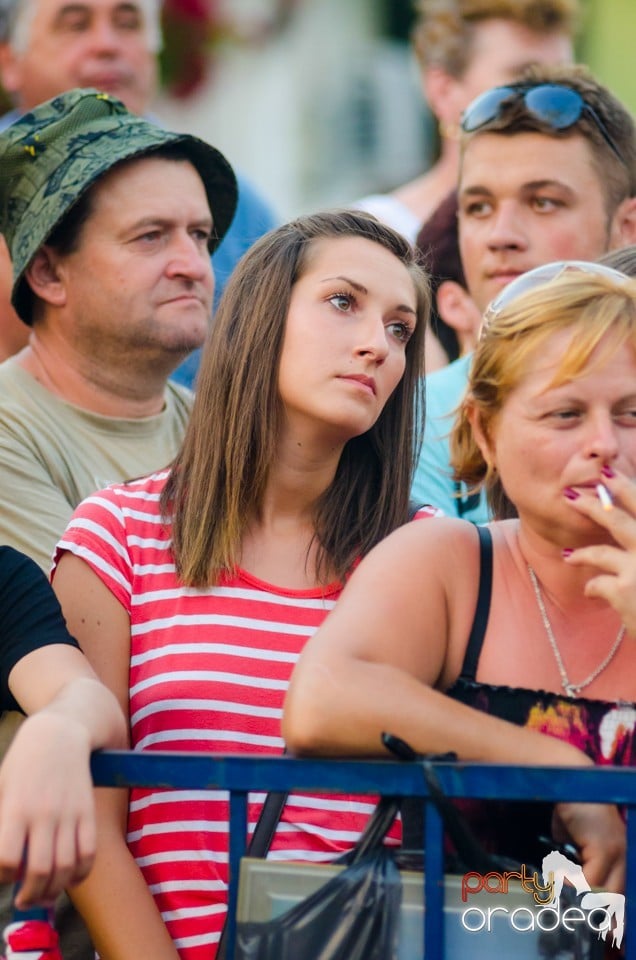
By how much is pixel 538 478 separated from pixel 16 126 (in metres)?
2.04

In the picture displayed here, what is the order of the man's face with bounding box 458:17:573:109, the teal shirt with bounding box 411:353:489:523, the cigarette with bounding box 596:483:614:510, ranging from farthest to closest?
the man's face with bounding box 458:17:573:109 → the teal shirt with bounding box 411:353:489:523 → the cigarette with bounding box 596:483:614:510

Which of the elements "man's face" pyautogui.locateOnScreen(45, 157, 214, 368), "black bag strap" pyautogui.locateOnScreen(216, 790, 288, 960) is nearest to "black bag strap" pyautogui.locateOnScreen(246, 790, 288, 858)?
"black bag strap" pyautogui.locateOnScreen(216, 790, 288, 960)

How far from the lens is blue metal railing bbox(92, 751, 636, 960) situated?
1.86m

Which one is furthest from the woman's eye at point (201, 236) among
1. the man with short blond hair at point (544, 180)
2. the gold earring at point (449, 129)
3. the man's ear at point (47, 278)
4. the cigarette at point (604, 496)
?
the cigarette at point (604, 496)

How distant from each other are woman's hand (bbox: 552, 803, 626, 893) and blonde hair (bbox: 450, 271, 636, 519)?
600 millimetres

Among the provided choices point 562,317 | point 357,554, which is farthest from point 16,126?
point 562,317

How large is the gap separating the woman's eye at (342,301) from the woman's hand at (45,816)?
1.07 m

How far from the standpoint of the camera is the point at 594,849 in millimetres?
2045

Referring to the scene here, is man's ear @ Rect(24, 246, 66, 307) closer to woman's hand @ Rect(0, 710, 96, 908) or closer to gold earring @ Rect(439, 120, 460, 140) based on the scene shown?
gold earring @ Rect(439, 120, 460, 140)

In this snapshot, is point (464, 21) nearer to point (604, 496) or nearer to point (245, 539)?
point (245, 539)

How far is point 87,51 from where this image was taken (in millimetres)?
4895

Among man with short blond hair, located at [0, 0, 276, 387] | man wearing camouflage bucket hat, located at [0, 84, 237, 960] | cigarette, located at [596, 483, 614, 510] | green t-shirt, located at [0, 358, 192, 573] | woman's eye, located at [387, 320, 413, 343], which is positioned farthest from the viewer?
man with short blond hair, located at [0, 0, 276, 387]

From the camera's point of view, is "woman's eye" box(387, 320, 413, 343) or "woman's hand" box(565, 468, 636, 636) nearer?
"woman's hand" box(565, 468, 636, 636)

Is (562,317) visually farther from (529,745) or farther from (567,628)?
(529,745)
